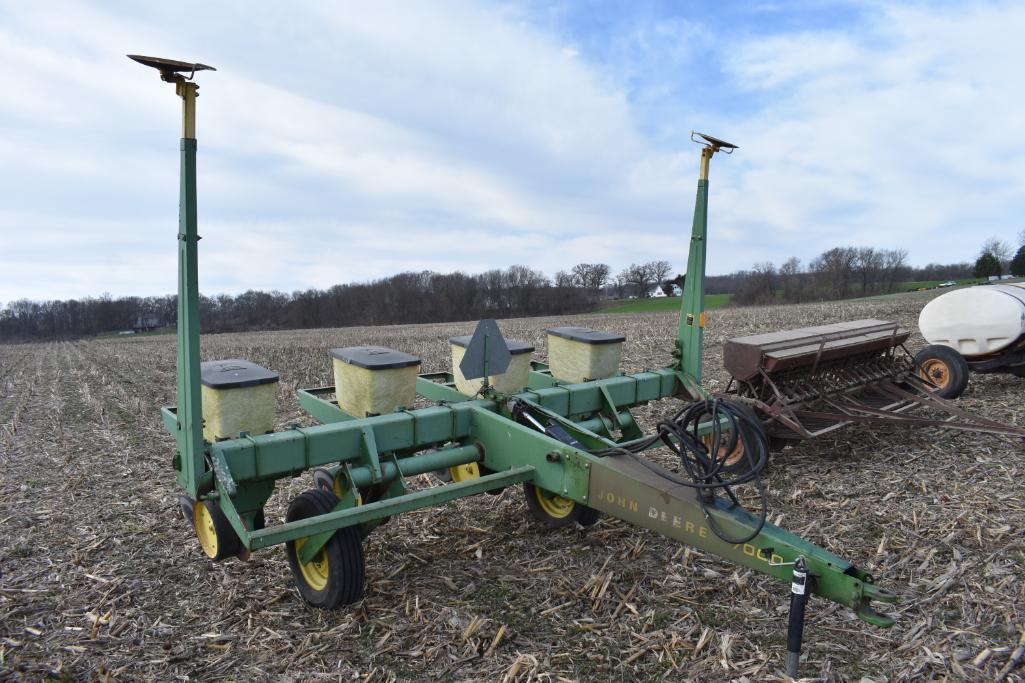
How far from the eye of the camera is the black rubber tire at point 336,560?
349 cm

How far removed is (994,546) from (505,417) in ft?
10.4

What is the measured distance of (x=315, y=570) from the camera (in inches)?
147

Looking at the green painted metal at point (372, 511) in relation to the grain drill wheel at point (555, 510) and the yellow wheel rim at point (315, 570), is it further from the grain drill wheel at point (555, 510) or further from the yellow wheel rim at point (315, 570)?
the grain drill wheel at point (555, 510)

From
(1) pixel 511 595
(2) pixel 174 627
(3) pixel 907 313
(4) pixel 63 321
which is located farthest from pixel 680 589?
(4) pixel 63 321

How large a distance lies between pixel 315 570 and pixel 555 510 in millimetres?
1747

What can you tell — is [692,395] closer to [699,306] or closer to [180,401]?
[699,306]

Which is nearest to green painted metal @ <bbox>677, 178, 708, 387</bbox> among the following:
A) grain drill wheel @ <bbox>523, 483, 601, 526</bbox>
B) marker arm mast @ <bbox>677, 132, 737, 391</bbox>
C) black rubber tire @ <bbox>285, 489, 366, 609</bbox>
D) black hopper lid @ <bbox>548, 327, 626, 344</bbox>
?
marker arm mast @ <bbox>677, 132, 737, 391</bbox>

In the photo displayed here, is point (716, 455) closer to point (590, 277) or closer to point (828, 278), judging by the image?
point (590, 277)

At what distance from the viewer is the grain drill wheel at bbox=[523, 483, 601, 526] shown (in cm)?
455

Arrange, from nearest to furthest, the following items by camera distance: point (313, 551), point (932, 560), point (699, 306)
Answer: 1. point (313, 551)
2. point (932, 560)
3. point (699, 306)

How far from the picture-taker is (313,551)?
3566 mm

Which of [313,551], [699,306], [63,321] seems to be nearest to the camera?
[313,551]

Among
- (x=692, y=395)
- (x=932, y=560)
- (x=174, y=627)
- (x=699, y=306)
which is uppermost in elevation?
(x=699, y=306)

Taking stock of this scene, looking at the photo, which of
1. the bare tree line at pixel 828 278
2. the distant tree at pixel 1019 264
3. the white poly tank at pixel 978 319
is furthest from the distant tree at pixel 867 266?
the white poly tank at pixel 978 319
